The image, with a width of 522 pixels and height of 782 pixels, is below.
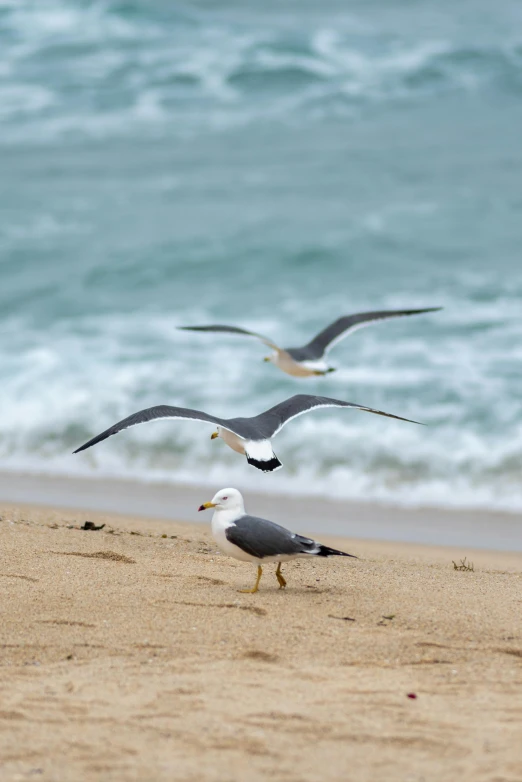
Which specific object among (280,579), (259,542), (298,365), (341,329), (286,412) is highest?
(341,329)

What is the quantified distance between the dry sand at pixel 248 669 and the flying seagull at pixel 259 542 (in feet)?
0.64

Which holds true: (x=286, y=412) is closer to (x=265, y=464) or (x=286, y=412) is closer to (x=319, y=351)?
(x=265, y=464)

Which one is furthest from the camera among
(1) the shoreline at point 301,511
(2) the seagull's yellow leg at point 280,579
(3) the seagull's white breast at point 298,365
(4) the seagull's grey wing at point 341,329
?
(4) the seagull's grey wing at point 341,329

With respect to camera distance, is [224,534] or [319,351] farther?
[319,351]

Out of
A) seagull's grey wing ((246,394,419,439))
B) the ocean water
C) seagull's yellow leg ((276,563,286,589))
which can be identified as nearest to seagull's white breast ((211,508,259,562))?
seagull's yellow leg ((276,563,286,589))

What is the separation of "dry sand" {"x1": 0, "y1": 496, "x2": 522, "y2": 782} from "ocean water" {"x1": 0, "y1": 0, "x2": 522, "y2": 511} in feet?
12.9

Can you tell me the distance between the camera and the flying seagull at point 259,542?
5051 mm

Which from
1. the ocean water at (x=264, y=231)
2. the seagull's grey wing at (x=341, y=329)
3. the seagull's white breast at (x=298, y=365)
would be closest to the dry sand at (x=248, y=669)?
the seagull's white breast at (x=298, y=365)

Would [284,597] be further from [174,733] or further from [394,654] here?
[174,733]

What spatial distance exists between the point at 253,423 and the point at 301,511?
2.40 meters

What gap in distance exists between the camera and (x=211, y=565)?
586 centimetres

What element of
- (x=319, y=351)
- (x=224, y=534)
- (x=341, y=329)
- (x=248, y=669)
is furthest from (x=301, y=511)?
(x=248, y=669)

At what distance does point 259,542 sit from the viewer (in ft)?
16.6

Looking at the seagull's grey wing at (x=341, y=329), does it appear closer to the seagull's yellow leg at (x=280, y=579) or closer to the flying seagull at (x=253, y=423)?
the flying seagull at (x=253, y=423)
